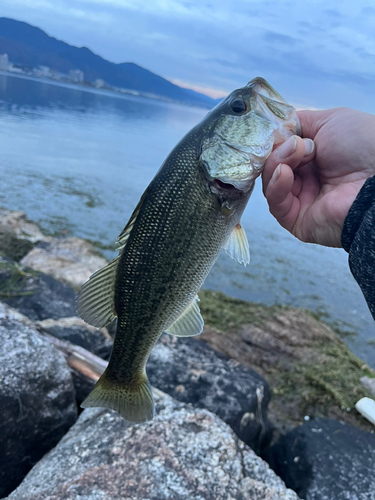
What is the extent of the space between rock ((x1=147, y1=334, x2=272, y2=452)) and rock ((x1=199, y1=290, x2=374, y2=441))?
465 millimetres

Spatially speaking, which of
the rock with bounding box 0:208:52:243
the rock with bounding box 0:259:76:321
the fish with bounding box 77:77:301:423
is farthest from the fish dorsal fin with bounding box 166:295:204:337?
the rock with bounding box 0:208:52:243

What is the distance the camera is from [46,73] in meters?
134

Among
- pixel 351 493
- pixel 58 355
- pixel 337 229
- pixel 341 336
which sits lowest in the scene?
pixel 341 336

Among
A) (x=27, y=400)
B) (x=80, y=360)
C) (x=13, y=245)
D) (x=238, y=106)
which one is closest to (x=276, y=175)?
(x=238, y=106)

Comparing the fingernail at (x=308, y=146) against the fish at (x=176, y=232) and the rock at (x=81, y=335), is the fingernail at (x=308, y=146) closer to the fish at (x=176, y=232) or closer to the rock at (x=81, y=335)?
the fish at (x=176, y=232)

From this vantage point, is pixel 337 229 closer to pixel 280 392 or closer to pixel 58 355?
pixel 58 355

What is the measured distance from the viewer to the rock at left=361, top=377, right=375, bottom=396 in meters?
5.12

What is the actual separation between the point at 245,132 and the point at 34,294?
13.8 ft

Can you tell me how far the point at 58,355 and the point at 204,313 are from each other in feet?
12.8

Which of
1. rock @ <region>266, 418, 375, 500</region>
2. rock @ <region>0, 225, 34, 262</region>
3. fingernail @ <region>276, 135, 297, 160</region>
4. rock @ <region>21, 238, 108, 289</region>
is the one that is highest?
fingernail @ <region>276, 135, 297, 160</region>

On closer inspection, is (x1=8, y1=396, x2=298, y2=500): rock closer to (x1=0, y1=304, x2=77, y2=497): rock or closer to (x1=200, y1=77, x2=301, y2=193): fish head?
(x1=0, y1=304, x2=77, y2=497): rock

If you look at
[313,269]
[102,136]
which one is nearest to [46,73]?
[102,136]

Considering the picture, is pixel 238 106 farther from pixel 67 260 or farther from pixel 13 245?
pixel 13 245

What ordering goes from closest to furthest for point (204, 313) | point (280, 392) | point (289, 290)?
point (280, 392) → point (204, 313) → point (289, 290)
